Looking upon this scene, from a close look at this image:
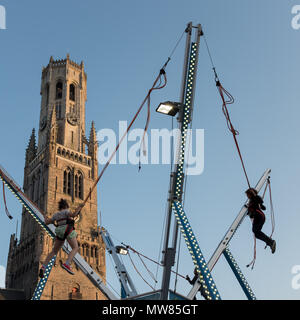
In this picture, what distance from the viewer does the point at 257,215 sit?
13.5 meters

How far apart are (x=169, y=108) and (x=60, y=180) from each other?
1910 inches

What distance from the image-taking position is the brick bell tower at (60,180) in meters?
55.2

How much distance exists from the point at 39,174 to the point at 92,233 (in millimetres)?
12700

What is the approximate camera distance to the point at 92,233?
201 feet

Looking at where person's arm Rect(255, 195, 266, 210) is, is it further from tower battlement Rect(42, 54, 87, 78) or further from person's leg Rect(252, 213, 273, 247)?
tower battlement Rect(42, 54, 87, 78)

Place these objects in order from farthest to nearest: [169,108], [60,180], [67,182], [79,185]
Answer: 1. [79,185]
2. [67,182]
3. [60,180]
4. [169,108]

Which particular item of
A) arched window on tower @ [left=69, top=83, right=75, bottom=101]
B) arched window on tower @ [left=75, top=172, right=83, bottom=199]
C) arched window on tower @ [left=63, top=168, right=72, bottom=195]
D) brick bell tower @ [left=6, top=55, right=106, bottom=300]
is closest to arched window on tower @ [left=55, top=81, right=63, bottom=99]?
brick bell tower @ [left=6, top=55, right=106, bottom=300]

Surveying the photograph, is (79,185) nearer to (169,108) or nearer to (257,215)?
(169,108)

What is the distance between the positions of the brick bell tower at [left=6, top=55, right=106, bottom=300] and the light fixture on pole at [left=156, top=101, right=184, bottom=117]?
41.2 m

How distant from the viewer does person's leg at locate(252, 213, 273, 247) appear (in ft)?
44.6

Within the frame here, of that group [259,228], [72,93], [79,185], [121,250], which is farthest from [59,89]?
[259,228]

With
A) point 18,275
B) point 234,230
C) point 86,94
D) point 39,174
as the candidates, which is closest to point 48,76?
point 86,94
